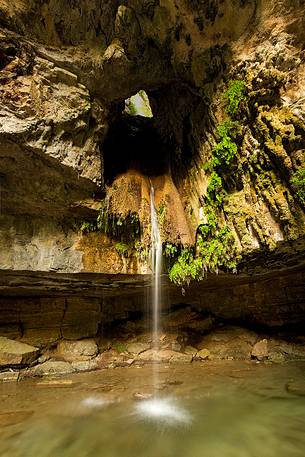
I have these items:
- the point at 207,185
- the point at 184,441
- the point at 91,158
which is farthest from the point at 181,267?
the point at 184,441

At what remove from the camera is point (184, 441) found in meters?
3.62

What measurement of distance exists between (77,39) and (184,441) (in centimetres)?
776

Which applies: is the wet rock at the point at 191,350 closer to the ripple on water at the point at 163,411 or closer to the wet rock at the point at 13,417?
the ripple on water at the point at 163,411

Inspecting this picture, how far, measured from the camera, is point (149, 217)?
7562 millimetres

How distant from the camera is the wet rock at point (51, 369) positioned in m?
7.57

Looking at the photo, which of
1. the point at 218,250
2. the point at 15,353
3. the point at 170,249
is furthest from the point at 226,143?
the point at 15,353

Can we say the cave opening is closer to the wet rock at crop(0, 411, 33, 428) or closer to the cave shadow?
the cave shadow

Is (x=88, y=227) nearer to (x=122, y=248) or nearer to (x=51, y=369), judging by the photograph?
(x=122, y=248)

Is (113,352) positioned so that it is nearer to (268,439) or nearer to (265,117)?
(268,439)

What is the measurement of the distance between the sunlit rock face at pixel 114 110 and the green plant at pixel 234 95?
13 cm

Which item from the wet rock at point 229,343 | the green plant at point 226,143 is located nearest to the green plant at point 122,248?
the green plant at point 226,143

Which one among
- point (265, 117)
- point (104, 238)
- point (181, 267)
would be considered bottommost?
point (181, 267)

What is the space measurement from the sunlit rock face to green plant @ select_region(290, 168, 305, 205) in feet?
0.32

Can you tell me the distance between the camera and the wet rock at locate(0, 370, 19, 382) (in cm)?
717
